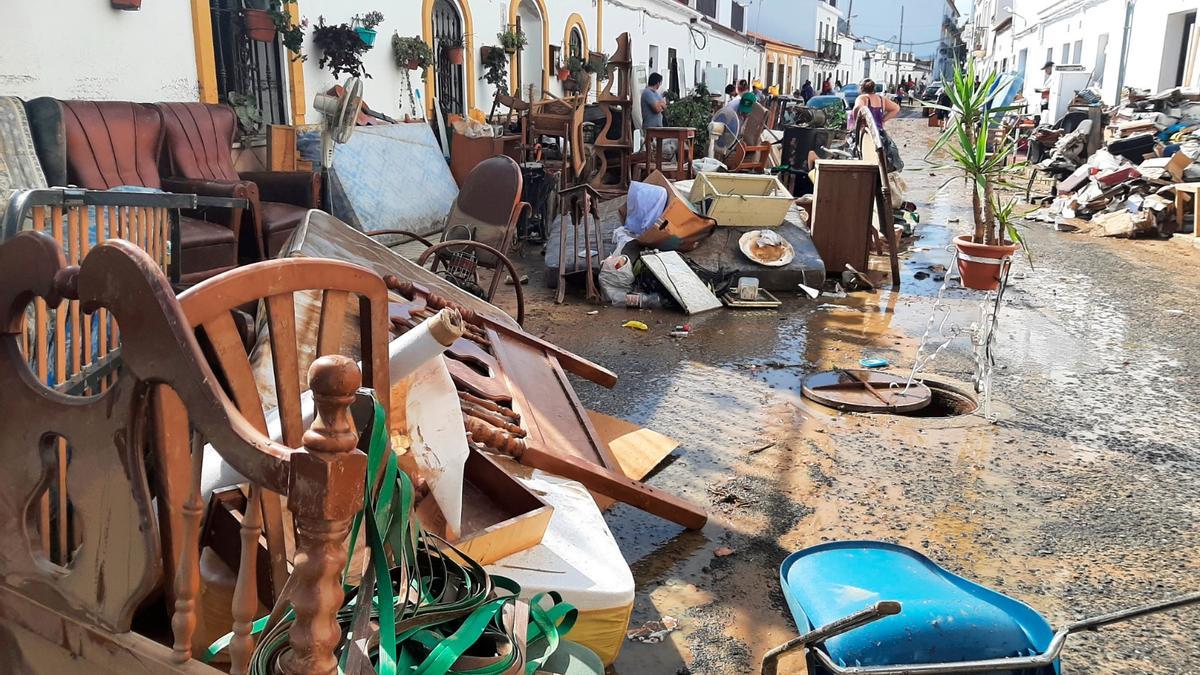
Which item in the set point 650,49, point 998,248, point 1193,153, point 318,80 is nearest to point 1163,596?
point 998,248

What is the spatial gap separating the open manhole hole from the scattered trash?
2.31 metres

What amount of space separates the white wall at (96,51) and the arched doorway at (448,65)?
4.56m

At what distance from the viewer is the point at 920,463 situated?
13.6 ft

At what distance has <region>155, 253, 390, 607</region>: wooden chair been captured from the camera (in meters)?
1.28

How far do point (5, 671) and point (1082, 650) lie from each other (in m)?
2.75

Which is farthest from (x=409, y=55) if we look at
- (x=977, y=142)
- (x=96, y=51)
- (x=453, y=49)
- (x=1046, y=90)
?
(x=1046, y=90)

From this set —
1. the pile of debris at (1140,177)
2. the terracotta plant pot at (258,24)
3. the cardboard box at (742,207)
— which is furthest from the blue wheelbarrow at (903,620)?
the pile of debris at (1140,177)

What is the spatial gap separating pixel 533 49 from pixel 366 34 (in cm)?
601

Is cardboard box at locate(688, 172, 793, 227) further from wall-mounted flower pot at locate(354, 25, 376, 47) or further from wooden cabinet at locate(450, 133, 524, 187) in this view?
wall-mounted flower pot at locate(354, 25, 376, 47)

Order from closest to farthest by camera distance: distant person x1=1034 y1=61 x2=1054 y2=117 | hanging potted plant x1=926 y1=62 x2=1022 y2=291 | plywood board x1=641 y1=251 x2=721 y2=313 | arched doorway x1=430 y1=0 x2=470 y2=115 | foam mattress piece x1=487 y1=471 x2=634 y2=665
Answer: foam mattress piece x1=487 y1=471 x2=634 y2=665 < hanging potted plant x1=926 y1=62 x2=1022 y2=291 < plywood board x1=641 y1=251 x2=721 y2=313 < arched doorway x1=430 y1=0 x2=470 y2=115 < distant person x1=1034 y1=61 x2=1054 y2=117

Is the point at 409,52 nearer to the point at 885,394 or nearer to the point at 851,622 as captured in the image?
the point at 885,394

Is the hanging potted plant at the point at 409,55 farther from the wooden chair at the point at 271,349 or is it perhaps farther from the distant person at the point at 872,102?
the wooden chair at the point at 271,349

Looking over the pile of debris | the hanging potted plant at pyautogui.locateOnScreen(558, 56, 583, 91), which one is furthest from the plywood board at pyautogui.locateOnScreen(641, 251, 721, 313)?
the hanging potted plant at pyautogui.locateOnScreen(558, 56, 583, 91)

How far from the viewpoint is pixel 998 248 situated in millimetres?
4793
